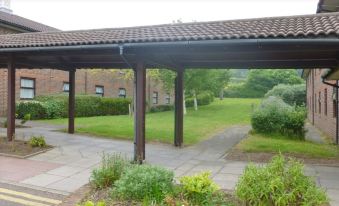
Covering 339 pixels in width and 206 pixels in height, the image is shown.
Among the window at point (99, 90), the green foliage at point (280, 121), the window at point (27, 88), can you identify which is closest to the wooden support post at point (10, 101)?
the green foliage at point (280, 121)

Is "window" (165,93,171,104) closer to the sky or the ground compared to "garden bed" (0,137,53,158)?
closer to the sky

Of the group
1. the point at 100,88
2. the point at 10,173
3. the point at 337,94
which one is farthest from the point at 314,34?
the point at 100,88

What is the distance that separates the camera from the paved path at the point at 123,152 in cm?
755

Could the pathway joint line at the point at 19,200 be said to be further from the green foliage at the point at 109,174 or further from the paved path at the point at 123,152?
the green foliage at the point at 109,174

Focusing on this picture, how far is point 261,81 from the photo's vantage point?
60.0 metres

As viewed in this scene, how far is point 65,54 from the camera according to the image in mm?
10094

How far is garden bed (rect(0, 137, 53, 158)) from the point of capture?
1027cm

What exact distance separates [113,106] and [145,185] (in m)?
22.4

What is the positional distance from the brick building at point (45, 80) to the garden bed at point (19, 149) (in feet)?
35.8

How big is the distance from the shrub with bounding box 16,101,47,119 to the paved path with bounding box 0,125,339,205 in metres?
6.41

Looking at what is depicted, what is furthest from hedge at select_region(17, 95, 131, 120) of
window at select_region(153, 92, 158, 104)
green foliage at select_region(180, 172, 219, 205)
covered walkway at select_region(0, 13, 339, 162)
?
green foliage at select_region(180, 172, 219, 205)

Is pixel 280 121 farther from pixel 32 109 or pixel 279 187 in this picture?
pixel 32 109

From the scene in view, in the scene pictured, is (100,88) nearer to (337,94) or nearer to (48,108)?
(48,108)

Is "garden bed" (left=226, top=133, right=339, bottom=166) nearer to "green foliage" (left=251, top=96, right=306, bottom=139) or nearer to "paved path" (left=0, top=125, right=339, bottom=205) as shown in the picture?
"paved path" (left=0, top=125, right=339, bottom=205)
